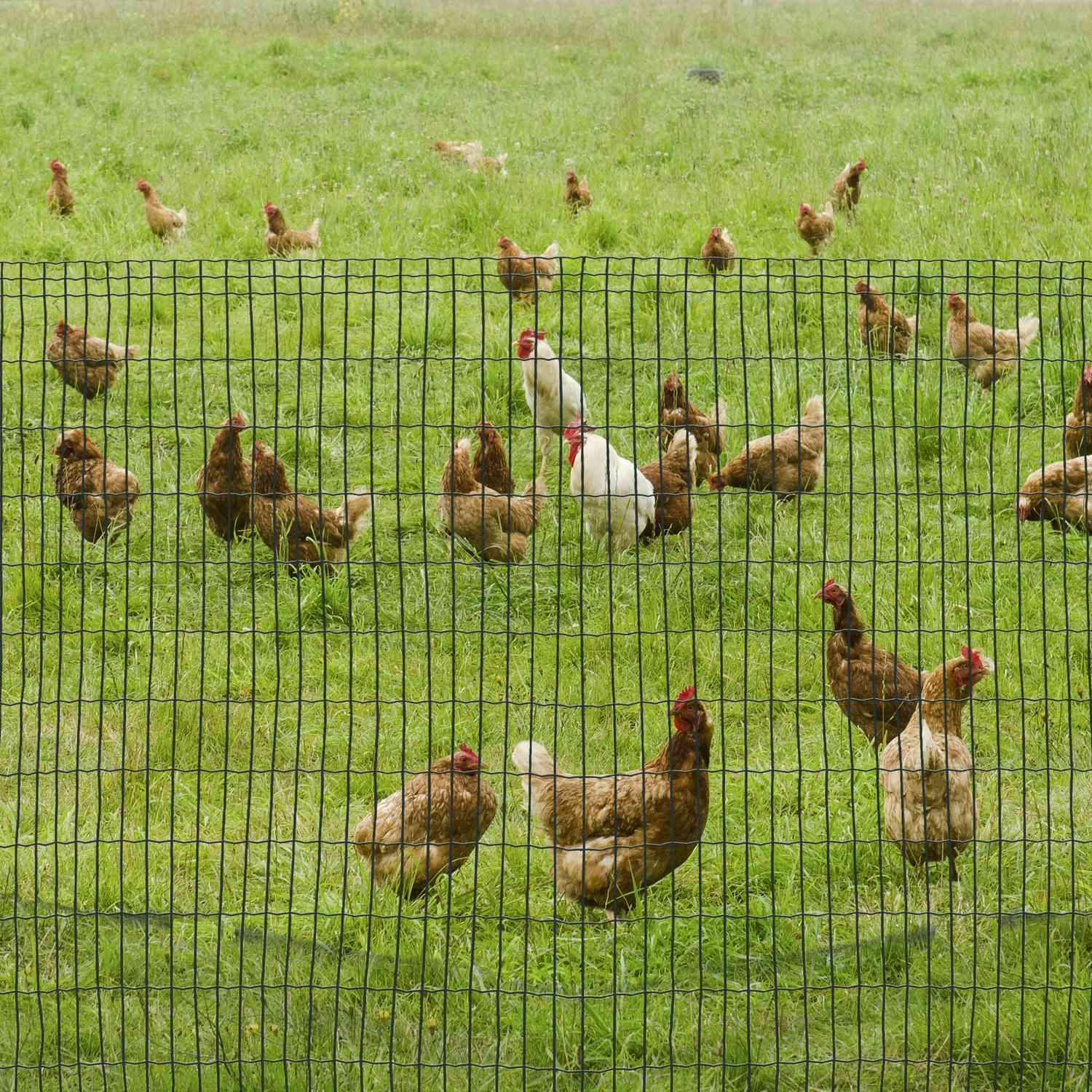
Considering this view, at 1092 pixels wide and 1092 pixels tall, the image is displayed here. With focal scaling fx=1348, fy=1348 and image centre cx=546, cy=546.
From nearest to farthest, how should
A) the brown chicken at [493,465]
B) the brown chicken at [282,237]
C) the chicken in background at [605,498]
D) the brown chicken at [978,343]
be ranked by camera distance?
the chicken in background at [605,498] < the brown chicken at [493,465] < the brown chicken at [978,343] < the brown chicken at [282,237]

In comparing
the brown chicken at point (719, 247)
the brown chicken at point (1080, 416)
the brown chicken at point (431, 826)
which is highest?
the brown chicken at point (719, 247)

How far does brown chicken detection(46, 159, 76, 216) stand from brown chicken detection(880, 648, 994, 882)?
380 inches

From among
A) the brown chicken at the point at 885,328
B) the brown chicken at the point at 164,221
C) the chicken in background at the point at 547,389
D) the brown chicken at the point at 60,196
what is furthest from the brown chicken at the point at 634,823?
the brown chicken at the point at 60,196

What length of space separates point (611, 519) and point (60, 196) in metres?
7.34

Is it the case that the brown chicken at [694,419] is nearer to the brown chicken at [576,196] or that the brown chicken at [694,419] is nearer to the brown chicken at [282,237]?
the brown chicken at [576,196]

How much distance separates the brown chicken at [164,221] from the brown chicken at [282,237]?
0.83 m

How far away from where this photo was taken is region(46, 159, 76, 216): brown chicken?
11.8 m

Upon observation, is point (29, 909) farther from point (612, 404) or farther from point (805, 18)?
point (805, 18)

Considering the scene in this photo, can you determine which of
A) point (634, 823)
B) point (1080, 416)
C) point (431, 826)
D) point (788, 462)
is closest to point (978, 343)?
point (1080, 416)

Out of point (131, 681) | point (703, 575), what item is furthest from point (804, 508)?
point (131, 681)

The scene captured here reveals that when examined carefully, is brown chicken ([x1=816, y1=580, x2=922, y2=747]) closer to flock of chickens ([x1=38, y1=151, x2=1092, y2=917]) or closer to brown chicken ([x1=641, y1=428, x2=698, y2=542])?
flock of chickens ([x1=38, y1=151, x2=1092, y2=917])

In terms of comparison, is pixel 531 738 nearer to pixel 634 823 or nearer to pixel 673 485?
pixel 634 823

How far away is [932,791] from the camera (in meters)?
4.40

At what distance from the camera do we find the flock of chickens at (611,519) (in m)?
4.43
